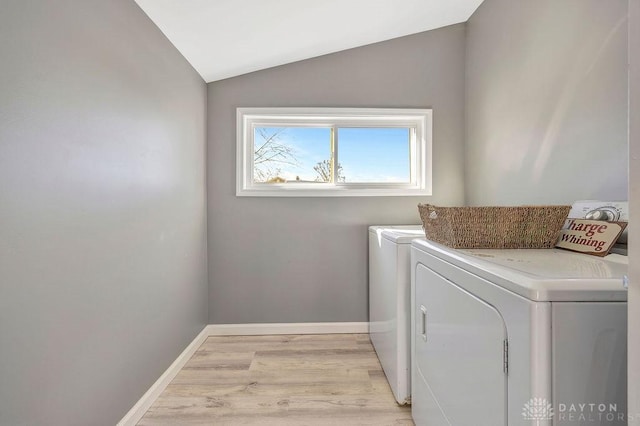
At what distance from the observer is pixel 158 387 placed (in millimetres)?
1679

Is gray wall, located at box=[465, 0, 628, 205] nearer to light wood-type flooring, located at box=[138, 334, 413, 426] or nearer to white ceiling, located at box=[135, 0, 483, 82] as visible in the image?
white ceiling, located at box=[135, 0, 483, 82]

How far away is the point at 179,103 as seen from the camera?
196cm

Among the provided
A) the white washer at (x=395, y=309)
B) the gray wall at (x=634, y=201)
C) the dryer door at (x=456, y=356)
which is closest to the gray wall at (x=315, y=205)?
the white washer at (x=395, y=309)

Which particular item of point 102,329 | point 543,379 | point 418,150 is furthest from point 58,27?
point 418,150

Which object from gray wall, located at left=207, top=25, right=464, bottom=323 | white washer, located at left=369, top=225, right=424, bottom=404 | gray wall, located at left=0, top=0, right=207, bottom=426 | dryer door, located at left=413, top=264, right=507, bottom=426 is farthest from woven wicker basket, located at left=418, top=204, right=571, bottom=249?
gray wall, located at left=207, top=25, right=464, bottom=323

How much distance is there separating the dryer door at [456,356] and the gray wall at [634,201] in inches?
11.2

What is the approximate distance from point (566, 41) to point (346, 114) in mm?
1386

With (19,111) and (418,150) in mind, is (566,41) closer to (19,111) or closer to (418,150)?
(418,150)

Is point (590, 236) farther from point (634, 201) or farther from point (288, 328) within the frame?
point (288, 328)

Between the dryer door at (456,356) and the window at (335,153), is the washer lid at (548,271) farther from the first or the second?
the window at (335,153)

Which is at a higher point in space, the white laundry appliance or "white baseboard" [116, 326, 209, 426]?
the white laundry appliance

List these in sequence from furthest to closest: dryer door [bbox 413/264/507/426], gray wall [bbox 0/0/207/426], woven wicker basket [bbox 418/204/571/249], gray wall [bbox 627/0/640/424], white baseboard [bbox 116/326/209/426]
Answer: white baseboard [bbox 116/326/209/426] < woven wicker basket [bbox 418/204/571/249] < gray wall [bbox 0/0/207/426] < dryer door [bbox 413/264/507/426] < gray wall [bbox 627/0/640/424]

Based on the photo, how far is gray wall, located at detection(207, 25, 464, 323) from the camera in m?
2.45

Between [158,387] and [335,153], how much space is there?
197 cm
